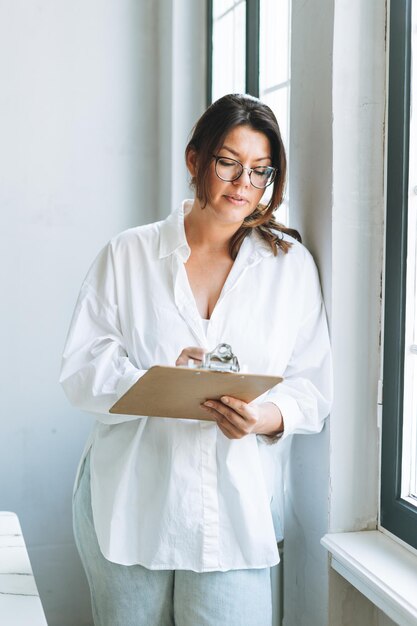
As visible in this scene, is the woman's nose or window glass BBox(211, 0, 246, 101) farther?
window glass BBox(211, 0, 246, 101)

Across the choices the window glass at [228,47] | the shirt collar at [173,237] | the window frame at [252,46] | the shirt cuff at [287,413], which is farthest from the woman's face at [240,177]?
the window glass at [228,47]

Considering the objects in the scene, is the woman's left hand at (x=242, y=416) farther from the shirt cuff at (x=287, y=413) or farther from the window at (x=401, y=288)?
the window at (x=401, y=288)

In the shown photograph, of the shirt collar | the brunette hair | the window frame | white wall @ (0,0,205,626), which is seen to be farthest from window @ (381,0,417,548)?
white wall @ (0,0,205,626)

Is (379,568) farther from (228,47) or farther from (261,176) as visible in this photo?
(228,47)

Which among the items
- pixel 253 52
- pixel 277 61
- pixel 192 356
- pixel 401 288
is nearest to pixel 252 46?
pixel 253 52

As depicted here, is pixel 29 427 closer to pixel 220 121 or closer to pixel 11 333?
pixel 11 333

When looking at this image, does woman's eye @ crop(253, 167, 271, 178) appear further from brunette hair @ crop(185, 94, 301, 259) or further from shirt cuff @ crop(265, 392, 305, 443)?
shirt cuff @ crop(265, 392, 305, 443)

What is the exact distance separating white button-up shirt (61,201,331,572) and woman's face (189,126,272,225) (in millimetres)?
136

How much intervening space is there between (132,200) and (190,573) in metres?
1.92

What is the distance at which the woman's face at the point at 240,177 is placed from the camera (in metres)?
1.76

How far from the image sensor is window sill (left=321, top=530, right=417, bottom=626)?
5.10 feet

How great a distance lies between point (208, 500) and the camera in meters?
1.76

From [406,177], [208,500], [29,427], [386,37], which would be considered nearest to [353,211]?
[406,177]

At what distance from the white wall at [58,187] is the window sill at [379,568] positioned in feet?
5.55
